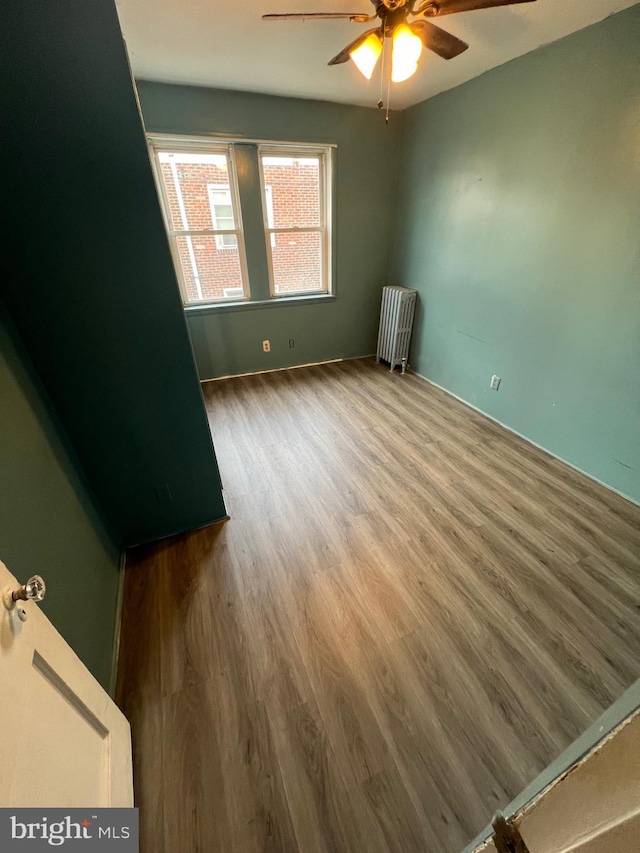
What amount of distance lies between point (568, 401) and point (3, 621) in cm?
303

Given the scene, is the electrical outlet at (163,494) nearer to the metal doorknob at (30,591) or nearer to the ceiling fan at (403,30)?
the metal doorknob at (30,591)

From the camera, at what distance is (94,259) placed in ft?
4.10

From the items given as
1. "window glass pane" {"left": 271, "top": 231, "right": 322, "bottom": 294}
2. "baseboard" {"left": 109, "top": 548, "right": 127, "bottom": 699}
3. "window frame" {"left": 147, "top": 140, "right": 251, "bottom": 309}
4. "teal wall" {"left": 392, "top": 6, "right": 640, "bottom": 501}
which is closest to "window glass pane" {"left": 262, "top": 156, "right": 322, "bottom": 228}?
"window glass pane" {"left": 271, "top": 231, "right": 322, "bottom": 294}

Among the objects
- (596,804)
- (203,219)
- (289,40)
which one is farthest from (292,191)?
(596,804)

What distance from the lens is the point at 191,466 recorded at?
5.94ft

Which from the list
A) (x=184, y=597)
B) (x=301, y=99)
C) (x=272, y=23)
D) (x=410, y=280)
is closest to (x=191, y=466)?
(x=184, y=597)

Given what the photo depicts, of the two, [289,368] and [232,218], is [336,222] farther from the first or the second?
[289,368]

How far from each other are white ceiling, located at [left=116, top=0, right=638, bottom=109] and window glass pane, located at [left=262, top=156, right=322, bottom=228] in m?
0.56

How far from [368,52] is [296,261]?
2126 millimetres

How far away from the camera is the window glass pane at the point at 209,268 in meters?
3.23

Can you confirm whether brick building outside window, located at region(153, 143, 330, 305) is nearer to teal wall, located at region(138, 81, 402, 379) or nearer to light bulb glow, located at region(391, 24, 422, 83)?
teal wall, located at region(138, 81, 402, 379)

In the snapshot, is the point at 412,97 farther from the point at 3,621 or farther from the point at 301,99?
the point at 3,621

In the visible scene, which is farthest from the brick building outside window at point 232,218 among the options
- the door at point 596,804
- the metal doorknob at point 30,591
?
the door at point 596,804

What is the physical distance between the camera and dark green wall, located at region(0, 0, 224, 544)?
1.00 m
